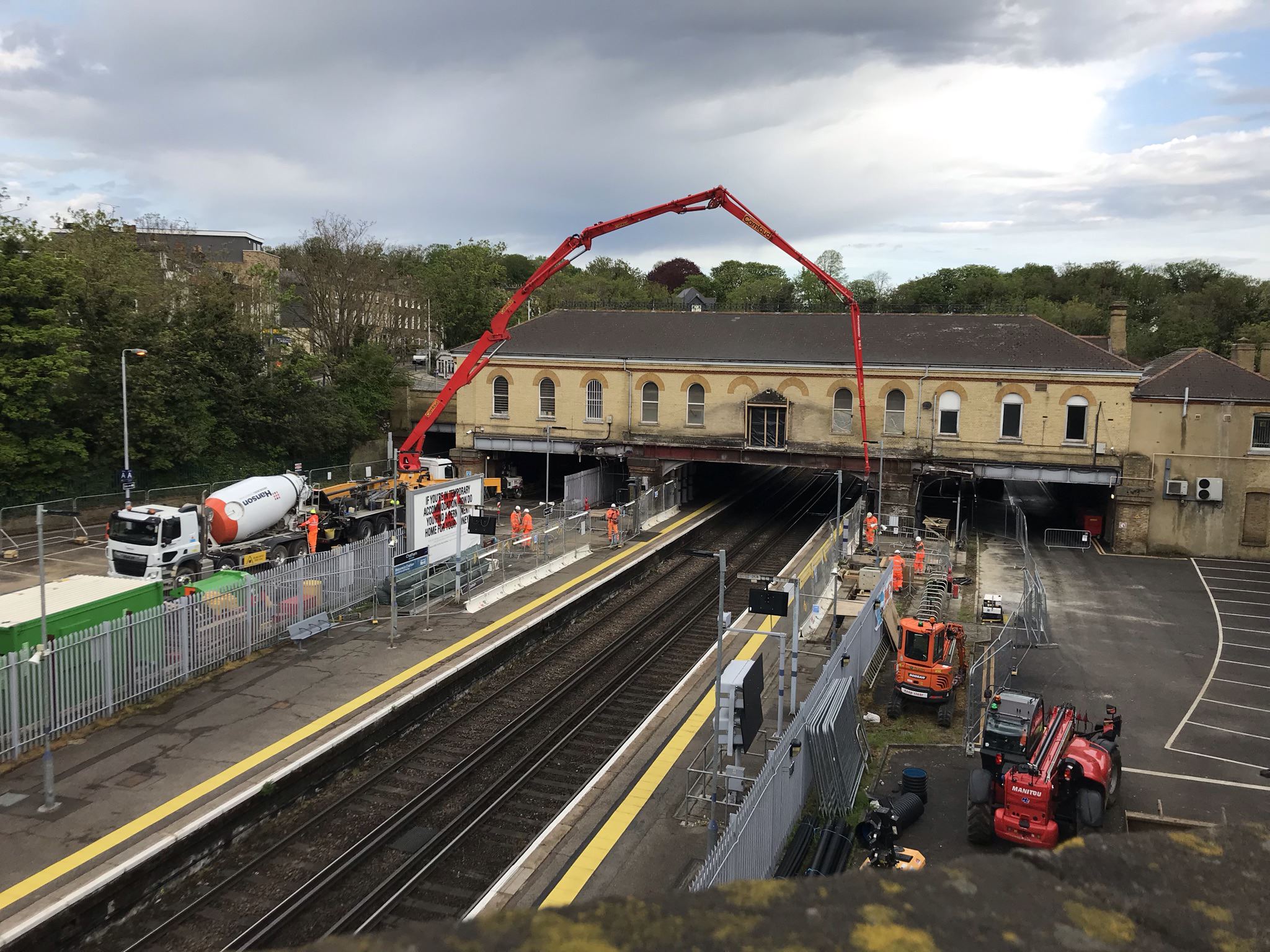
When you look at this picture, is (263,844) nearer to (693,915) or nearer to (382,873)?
(382,873)

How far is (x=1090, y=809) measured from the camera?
15156 mm

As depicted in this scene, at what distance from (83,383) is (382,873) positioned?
33.0m

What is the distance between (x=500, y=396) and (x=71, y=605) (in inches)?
1278

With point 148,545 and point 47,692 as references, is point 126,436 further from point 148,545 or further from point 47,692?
point 47,692

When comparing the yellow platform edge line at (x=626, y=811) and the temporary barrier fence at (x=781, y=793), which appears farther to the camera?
the yellow platform edge line at (x=626, y=811)

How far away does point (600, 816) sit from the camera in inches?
643

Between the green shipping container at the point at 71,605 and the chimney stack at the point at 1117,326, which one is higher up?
the chimney stack at the point at 1117,326

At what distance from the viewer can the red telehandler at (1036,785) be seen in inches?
598

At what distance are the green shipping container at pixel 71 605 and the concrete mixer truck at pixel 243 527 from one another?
605 cm

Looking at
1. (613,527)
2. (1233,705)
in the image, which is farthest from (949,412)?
(1233,705)

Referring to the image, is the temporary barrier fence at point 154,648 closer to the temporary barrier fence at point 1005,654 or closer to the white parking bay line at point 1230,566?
the temporary barrier fence at point 1005,654

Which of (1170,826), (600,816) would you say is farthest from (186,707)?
(1170,826)

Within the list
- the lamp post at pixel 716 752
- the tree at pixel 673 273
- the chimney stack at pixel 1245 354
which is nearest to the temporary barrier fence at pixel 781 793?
the lamp post at pixel 716 752

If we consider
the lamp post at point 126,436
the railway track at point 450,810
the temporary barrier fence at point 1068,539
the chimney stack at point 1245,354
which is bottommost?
the railway track at point 450,810
